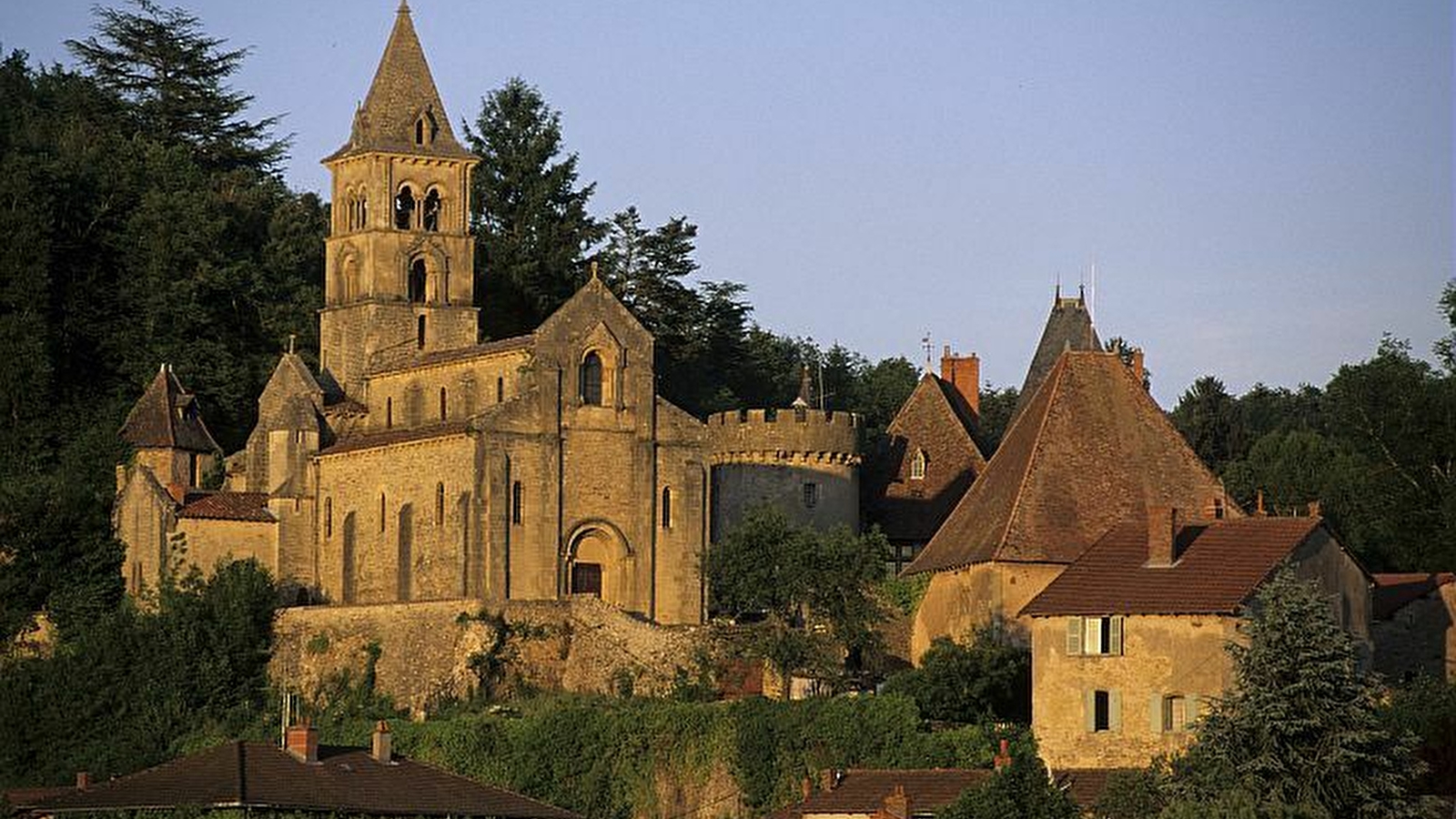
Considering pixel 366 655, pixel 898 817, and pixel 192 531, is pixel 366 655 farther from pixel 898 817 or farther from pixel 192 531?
pixel 898 817

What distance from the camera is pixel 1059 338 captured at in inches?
Result: 3482

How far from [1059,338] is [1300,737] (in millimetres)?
34044

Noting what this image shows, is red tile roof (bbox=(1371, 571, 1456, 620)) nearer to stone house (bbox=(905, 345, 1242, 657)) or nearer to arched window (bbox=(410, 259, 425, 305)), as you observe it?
stone house (bbox=(905, 345, 1242, 657))

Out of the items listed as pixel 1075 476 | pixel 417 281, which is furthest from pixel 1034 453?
pixel 417 281

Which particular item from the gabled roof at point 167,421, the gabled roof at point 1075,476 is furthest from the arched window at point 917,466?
the gabled roof at point 167,421

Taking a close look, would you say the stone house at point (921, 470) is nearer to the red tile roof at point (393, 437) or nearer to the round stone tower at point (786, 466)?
the round stone tower at point (786, 466)

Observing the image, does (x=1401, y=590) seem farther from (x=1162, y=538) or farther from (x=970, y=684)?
(x=970, y=684)

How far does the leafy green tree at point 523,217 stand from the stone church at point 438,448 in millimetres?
10780

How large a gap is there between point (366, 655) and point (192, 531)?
637 cm

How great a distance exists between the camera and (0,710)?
76.2 metres

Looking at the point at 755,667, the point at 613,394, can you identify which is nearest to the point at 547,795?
the point at 755,667

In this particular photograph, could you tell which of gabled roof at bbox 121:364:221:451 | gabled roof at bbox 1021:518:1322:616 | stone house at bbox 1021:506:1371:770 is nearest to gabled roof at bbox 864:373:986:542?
gabled roof at bbox 121:364:221:451

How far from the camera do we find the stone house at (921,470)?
275 ft

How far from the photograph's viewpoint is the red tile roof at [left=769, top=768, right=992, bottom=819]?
59.1 metres
